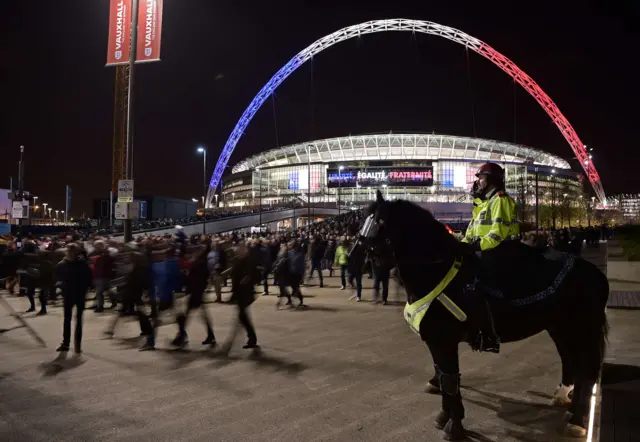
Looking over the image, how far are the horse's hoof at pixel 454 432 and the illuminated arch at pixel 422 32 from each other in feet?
218

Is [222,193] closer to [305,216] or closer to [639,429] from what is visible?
[305,216]

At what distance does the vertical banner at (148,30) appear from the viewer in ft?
46.4

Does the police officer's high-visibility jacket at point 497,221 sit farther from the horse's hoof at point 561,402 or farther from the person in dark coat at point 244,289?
the person in dark coat at point 244,289

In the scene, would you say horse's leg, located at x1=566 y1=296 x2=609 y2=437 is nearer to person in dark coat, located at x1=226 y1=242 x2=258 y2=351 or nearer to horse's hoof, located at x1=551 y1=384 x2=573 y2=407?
horse's hoof, located at x1=551 y1=384 x2=573 y2=407

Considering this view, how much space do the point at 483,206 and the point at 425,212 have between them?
701mm

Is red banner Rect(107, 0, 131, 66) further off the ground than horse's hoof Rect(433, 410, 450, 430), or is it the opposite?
red banner Rect(107, 0, 131, 66)

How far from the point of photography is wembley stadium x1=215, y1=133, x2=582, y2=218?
88.9 metres

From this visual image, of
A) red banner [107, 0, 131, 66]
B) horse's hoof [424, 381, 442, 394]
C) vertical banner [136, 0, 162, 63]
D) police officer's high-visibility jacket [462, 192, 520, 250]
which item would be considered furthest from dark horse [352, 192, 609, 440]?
red banner [107, 0, 131, 66]

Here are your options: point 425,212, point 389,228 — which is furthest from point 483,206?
point 389,228

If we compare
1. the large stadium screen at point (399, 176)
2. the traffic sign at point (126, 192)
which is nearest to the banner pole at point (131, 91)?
the traffic sign at point (126, 192)

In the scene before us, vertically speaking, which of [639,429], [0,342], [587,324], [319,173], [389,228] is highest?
[319,173]

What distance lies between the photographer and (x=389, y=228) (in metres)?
4.40

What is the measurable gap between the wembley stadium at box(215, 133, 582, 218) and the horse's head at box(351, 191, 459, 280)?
74202 millimetres

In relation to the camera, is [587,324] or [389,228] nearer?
[389,228]
